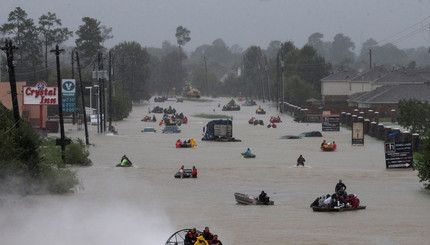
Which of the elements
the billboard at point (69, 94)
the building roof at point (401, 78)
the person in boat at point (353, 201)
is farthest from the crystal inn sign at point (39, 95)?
the building roof at point (401, 78)

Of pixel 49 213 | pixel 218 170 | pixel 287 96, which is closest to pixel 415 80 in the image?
pixel 287 96

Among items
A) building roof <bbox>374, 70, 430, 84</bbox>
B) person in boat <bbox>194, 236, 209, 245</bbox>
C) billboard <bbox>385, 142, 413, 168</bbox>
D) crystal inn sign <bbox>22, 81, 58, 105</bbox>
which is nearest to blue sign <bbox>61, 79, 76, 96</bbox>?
crystal inn sign <bbox>22, 81, 58, 105</bbox>

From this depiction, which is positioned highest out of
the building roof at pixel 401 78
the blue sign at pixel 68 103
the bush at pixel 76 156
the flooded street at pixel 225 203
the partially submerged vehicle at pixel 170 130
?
the building roof at pixel 401 78

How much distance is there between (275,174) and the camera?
4662 centimetres

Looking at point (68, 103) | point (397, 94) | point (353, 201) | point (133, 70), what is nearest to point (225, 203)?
point (353, 201)

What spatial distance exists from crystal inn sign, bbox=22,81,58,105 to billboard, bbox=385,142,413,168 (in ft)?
123

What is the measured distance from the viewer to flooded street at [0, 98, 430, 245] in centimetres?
2540

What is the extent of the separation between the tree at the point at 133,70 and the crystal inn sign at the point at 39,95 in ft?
322

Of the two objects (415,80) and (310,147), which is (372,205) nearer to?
(310,147)

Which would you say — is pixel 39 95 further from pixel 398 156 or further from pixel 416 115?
pixel 398 156

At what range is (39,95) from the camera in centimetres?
7262

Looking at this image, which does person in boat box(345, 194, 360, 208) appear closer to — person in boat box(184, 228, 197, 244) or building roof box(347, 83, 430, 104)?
person in boat box(184, 228, 197, 244)

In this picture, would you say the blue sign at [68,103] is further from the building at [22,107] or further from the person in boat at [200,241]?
the person in boat at [200,241]

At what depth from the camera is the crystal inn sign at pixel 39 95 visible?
72.4 metres
